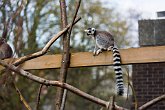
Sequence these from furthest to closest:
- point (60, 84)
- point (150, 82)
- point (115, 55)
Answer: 1. point (150, 82)
2. point (115, 55)
3. point (60, 84)

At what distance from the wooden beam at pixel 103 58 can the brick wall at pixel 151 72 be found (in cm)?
379

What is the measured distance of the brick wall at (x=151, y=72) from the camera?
733cm

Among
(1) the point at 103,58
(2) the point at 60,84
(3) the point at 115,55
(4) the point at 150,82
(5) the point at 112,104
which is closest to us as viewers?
(5) the point at 112,104

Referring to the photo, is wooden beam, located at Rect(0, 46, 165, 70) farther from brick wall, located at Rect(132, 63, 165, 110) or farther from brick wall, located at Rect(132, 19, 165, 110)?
brick wall, located at Rect(132, 63, 165, 110)

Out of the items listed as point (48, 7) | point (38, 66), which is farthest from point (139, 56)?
point (48, 7)

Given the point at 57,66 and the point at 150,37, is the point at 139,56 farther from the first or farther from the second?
the point at 150,37

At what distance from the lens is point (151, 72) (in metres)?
7.49

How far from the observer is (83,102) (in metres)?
20.0

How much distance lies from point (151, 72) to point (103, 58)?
13.6ft

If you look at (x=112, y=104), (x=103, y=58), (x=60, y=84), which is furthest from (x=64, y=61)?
(x=112, y=104)

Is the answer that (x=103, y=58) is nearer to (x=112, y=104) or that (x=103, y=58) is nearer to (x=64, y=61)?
(x=64, y=61)

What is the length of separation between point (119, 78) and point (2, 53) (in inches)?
81.4

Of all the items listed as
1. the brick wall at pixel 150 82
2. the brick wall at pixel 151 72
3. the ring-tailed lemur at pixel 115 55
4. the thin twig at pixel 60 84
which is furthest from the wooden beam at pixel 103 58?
the brick wall at pixel 150 82

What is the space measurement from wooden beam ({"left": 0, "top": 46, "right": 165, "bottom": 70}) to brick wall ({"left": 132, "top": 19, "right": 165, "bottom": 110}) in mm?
3791
